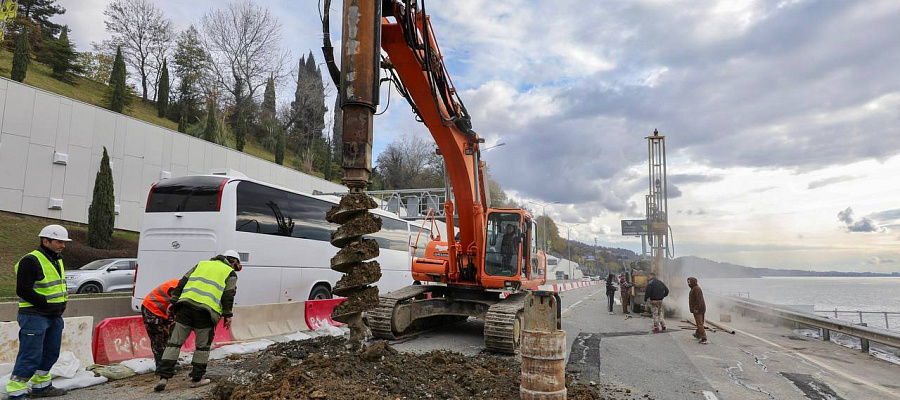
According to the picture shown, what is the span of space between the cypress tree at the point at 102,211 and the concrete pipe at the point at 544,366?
23.2m

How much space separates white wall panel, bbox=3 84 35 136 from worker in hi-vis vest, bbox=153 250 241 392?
20704 mm

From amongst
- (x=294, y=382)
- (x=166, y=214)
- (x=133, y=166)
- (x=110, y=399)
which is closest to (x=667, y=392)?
(x=294, y=382)

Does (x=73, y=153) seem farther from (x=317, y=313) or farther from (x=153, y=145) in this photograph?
(x=317, y=313)

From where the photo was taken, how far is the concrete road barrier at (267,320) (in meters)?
8.77

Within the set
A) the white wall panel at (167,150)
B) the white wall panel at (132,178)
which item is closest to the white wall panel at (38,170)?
the white wall panel at (132,178)

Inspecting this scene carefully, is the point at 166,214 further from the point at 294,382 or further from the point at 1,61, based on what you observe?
the point at 1,61

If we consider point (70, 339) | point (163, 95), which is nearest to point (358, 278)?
point (70, 339)

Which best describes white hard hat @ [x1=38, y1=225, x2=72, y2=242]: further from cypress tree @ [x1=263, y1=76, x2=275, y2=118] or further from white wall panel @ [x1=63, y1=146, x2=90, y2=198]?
cypress tree @ [x1=263, y1=76, x2=275, y2=118]

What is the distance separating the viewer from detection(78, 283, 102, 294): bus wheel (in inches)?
607

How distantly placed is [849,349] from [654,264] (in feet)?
28.5

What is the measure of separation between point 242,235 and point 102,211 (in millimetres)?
16471

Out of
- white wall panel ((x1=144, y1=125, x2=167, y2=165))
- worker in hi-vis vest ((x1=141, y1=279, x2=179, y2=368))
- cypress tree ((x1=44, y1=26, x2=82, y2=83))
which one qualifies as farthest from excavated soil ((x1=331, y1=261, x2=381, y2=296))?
cypress tree ((x1=44, y1=26, x2=82, y2=83))

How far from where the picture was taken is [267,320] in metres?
9.44

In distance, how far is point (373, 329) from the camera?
29.4 feet
